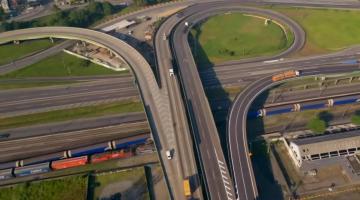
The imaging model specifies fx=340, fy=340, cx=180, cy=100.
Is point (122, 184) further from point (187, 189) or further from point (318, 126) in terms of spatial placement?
point (318, 126)

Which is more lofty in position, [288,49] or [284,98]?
[288,49]

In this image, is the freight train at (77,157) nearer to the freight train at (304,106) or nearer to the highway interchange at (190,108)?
the highway interchange at (190,108)

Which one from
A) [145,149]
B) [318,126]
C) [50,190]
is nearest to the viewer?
[50,190]

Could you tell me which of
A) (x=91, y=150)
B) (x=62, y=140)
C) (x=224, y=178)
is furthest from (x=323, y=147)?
(x=62, y=140)

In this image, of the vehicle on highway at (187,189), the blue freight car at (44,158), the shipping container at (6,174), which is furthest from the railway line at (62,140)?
the vehicle on highway at (187,189)

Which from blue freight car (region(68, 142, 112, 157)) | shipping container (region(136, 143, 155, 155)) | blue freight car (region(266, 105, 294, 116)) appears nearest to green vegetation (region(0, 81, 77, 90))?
blue freight car (region(68, 142, 112, 157))

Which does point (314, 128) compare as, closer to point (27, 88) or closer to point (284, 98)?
point (284, 98)

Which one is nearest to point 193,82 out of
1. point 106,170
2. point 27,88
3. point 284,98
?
point 284,98
